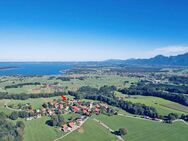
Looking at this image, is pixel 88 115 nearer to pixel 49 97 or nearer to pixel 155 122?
pixel 155 122

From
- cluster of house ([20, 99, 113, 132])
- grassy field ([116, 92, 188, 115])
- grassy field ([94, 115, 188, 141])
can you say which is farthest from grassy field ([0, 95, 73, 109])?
grassy field ([116, 92, 188, 115])

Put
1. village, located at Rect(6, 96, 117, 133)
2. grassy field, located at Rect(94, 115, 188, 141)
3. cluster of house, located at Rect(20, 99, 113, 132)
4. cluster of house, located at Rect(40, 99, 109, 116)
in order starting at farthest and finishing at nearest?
cluster of house, located at Rect(40, 99, 109, 116) → cluster of house, located at Rect(20, 99, 113, 132) → village, located at Rect(6, 96, 117, 133) → grassy field, located at Rect(94, 115, 188, 141)

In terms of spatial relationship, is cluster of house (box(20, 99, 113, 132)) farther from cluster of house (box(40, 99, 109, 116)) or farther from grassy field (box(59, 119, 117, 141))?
grassy field (box(59, 119, 117, 141))

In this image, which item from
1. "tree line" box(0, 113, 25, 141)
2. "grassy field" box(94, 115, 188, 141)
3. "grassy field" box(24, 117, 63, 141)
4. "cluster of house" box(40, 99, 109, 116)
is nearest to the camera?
"tree line" box(0, 113, 25, 141)

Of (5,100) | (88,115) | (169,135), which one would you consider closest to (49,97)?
(5,100)

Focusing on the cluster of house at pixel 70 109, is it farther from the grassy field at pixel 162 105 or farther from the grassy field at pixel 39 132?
the grassy field at pixel 162 105

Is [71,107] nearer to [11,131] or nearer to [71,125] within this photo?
[71,125]

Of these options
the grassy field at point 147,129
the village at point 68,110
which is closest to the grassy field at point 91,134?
the village at point 68,110
